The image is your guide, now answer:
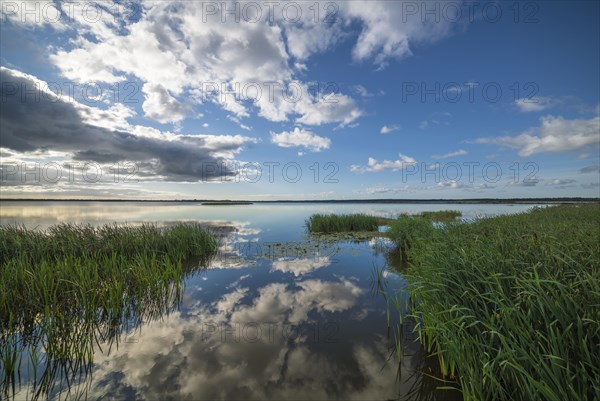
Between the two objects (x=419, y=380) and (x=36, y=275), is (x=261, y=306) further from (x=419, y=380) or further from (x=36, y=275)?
(x=36, y=275)

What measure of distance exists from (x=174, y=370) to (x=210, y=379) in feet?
2.87

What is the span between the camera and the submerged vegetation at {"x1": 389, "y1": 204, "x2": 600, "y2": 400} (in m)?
3.02

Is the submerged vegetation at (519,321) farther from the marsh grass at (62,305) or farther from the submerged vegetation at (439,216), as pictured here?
the submerged vegetation at (439,216)

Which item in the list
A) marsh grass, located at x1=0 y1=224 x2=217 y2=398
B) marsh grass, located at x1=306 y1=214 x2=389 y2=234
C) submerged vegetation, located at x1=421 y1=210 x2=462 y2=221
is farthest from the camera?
submerged vegetation, located at x1=421 y1=210 x2=462 y2=221

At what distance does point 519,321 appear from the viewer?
12.0ft

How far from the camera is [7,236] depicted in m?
12.3

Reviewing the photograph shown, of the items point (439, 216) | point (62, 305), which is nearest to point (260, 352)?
point (62, 305)

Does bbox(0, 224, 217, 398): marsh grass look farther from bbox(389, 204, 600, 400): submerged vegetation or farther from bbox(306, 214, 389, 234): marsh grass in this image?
bbox(306, 214, 389, 234): marsh grass

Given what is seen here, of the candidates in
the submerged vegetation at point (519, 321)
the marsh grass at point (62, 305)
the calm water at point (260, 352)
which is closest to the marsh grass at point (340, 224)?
the calm water at point (260, 352)

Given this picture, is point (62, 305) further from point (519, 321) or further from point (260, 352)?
point (519, 321)

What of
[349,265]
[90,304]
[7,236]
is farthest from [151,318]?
[7,236]

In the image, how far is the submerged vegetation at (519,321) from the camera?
3.02 meters

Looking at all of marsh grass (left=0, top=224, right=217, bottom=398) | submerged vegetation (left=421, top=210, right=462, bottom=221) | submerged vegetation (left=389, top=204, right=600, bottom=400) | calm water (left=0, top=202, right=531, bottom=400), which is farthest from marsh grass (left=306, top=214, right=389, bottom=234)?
submerged vegetation (left=389, top=204, right=600, bottom=400)

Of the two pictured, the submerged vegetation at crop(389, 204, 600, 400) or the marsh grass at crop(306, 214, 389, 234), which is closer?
the submerged vegetation at crop(389, 204, 600, 400)
